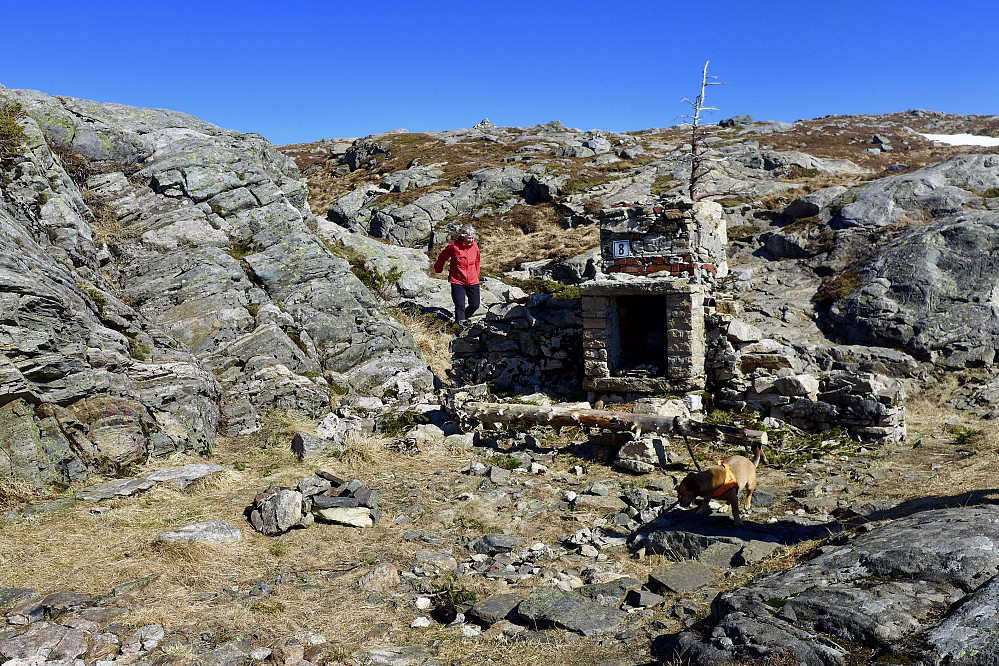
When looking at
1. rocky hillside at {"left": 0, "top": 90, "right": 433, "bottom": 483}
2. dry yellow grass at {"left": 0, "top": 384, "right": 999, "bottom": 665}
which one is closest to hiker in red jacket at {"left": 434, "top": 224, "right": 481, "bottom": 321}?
rocky hillside at {"left": 0, "top": 90, "right": 433, "bottom": 483}

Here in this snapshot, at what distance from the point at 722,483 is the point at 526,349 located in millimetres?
6574

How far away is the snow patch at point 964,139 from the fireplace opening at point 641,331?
5385cm

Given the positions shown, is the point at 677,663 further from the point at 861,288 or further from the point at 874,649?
the point at 861,288

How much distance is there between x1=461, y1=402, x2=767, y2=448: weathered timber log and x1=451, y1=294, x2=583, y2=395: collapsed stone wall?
2.10 m

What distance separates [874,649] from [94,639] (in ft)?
17.5

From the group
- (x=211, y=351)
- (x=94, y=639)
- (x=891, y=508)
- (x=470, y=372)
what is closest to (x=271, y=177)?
(x=211, y=351)

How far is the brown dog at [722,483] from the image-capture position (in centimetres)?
658

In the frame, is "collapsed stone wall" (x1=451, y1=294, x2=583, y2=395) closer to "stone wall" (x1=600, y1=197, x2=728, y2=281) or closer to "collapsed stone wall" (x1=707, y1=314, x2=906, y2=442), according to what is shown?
"stone wall" (x1=600, y1=197, x2=728, y2=281)

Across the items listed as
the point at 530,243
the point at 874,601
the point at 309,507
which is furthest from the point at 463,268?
the point at 530,243

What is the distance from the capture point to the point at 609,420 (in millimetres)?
9484

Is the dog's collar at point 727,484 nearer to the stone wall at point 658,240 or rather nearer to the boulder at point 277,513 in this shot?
the boulder at point 277,513

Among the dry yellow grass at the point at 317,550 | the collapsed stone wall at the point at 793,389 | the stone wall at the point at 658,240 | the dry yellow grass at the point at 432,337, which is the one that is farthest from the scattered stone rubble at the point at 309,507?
the collapsed stone wall at the point at 793,389

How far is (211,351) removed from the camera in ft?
38.0

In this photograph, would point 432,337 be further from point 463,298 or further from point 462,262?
point 462,262
